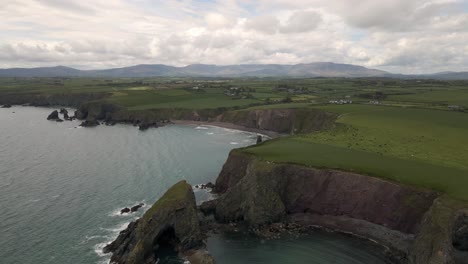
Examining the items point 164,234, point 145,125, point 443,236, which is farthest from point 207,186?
point 145,125

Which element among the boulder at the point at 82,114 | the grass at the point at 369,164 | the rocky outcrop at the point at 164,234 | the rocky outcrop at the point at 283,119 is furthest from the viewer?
the boulder at the point at 82,114

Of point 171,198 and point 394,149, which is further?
point 394,149

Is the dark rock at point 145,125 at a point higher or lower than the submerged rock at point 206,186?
higher

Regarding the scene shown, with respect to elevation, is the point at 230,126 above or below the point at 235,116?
below

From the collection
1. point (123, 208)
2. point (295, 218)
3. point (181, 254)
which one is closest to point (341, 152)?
point (295, 218)

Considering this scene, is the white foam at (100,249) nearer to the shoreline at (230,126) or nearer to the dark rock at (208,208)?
the dark rock at (208,208)

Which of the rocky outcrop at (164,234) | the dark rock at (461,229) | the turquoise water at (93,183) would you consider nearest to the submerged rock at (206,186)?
the turquoise water at (93,183)

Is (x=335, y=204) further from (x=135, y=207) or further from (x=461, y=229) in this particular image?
(x=135, y=207)
